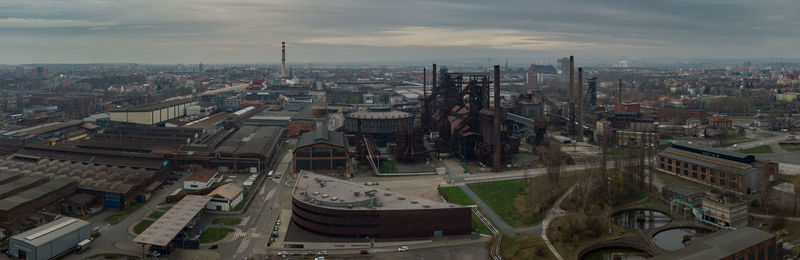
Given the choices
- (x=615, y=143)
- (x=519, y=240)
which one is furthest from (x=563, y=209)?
(x=615, y=143)

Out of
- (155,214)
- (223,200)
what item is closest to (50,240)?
(155,214)

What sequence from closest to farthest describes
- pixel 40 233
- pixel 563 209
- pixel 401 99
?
pixel 40 233 < pixel 563 209 < pixel 401 99

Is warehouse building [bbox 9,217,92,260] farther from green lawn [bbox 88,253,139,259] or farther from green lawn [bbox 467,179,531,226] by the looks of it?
green lawn [bbox 467,179,531,226]

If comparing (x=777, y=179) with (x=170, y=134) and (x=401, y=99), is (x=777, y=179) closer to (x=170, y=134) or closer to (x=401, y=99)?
(x=170, y=134)

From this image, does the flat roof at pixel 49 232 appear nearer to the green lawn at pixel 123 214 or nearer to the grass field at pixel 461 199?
the green lawn at pixel 123 214

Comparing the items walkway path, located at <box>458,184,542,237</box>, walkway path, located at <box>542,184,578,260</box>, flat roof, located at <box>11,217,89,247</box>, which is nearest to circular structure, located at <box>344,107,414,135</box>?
walkway path, located at <box>458,184,542,237</box>

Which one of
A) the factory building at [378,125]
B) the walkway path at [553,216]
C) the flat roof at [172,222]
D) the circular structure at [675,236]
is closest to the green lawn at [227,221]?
the flat roof at [172,222]

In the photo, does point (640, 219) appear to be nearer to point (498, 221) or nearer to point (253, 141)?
point (498, 221)
